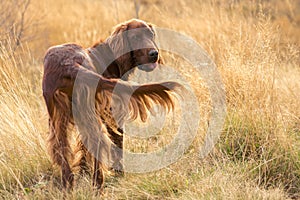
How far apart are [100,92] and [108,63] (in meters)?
0.65

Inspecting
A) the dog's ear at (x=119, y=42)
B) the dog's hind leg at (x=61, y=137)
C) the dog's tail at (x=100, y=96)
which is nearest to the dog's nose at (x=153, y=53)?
the dog's ear at (x=119, y=42)

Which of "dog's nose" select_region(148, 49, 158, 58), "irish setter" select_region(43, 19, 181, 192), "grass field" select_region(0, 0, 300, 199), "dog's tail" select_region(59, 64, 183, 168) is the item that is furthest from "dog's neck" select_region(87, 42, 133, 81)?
"grass field" select_region(0, 0, 300, 199)

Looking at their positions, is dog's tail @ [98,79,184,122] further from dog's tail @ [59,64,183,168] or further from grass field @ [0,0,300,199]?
grass field @ [0,0,300,199]

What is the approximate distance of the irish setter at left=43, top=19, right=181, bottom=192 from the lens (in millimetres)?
2766

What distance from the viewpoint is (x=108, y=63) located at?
346 centimetres

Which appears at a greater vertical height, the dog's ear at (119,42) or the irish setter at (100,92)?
the dog's ear at (119,42)

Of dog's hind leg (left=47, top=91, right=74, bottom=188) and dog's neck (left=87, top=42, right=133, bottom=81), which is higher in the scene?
dog's neck (left=87, top=42, right=133, bottom=81)

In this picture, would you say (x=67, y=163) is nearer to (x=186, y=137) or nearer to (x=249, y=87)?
(x=186, y=137)

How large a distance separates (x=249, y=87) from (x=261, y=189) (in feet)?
2.97

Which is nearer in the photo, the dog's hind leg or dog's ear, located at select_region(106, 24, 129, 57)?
the dog's hind leg

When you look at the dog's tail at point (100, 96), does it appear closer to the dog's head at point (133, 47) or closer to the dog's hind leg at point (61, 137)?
the dog's hind leg at point (61, 137)

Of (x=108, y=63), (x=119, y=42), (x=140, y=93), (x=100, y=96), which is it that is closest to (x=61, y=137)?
(x=100, y=96)

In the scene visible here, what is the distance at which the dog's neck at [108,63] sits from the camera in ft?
11.1

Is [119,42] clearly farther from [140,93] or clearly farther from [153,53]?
[140,93]
